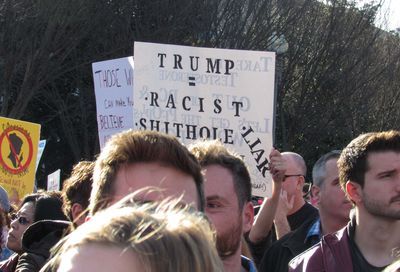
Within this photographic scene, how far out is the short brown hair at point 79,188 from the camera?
11.5ft

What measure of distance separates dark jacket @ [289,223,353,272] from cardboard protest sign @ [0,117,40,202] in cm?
559

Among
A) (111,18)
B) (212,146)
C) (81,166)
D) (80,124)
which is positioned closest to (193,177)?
(212,146)

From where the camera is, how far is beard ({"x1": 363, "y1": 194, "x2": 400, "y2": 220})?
12.1 ft

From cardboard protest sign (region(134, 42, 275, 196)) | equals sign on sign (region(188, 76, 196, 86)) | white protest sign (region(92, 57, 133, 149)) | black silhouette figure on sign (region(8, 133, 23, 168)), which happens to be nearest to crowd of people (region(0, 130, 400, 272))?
cardboard protest sign (region(134, 42, 275, 196))

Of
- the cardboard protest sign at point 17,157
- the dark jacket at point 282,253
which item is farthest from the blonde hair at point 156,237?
the cardboard protest sign at point 17,157

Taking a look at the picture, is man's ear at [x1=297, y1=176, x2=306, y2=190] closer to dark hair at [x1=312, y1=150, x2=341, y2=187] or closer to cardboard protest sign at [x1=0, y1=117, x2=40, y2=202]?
dark hair at [x1=312, y1=150, x2=341, y2=187]

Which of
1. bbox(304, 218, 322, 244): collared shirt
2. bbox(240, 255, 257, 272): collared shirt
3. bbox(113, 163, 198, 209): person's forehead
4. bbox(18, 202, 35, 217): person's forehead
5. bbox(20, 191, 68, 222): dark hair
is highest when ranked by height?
bbox(113, 163, 198, 209): person's forehead

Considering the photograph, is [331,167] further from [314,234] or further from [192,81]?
[192,81]

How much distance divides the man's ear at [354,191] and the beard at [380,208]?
0.05m

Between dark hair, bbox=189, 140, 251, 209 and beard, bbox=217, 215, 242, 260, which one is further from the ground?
dark hair, bbox=189, 140, 251, 209

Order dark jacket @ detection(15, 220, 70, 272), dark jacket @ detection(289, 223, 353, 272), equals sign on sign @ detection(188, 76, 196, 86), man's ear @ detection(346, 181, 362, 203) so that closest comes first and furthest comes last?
dark jacket @ detection(289, 223, 353, 272) → dark jacket @ detection(15, 220, 70, 272) → man's ear @ detection(346, 181, 362, 203) → equals sign on sign @ detection(188, 76, 196, 86)

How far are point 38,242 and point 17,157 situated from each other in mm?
5296

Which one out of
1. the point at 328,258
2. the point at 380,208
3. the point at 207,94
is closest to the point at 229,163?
the point at 328,258

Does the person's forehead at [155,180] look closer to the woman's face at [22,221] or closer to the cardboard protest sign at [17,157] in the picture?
the woman's face at [22,221]
